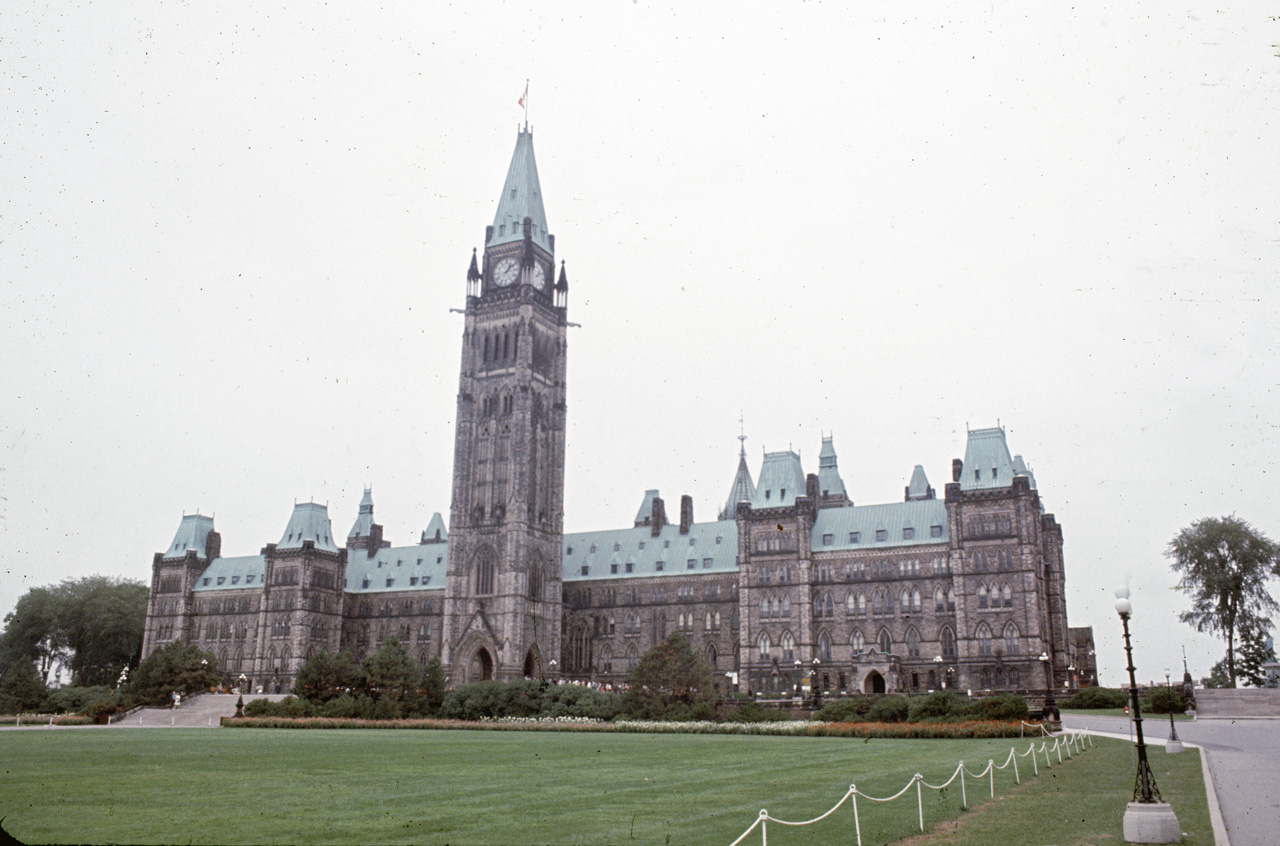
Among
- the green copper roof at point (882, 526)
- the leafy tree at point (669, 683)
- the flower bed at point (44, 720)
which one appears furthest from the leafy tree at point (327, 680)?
the green copper roof at point (882, 526)

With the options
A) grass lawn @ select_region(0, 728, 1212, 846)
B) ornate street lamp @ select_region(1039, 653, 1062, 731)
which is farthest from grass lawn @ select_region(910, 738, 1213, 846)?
ornate street lamp @ select_region(1039, 653, 1062, 731)

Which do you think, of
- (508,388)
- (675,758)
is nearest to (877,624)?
(508,388)

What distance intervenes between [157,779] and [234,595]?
103m

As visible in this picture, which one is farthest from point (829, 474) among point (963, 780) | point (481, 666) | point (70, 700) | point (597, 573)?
point (963, 780)

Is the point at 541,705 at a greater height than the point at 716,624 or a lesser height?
lesser

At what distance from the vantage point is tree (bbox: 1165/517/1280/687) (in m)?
84.9

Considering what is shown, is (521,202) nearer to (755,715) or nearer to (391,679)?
(391,679)

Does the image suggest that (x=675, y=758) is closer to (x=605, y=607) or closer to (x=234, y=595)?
(x=605, y=607)

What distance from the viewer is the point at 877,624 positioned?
88.5 meters

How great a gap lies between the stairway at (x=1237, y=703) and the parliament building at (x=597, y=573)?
16890 millimetres

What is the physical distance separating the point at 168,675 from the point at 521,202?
62.2 m

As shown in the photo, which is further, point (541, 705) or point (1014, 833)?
point (541, 705)

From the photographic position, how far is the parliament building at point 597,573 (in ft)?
278

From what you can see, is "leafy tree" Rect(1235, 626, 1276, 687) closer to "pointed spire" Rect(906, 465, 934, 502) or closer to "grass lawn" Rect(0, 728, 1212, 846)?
"pointed spire" Rect(906, 465, 934, 502)
